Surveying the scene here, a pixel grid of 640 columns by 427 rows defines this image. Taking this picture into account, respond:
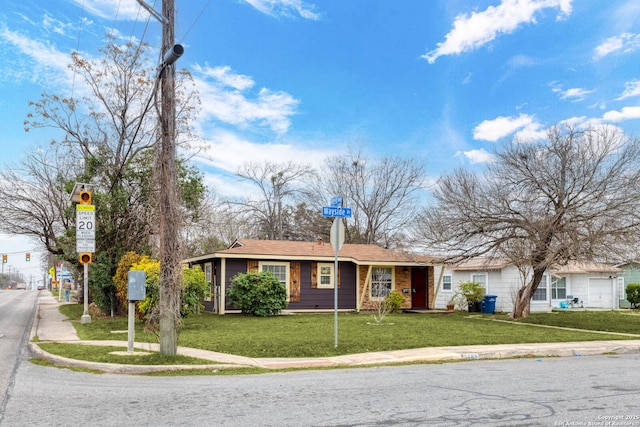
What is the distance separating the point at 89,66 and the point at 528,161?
18.3m

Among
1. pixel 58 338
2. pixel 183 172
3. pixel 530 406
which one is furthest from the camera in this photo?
pixel 183 172

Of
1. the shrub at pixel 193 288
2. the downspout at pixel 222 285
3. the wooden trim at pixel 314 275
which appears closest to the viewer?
the shrub at pixel 193 288

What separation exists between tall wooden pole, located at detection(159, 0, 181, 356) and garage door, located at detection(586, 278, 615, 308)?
95.3ft

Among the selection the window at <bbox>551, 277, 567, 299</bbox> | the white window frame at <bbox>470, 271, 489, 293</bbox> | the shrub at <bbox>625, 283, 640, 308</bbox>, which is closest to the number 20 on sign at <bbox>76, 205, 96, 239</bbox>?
the white window frame at <bbox>470, 271, 489, 293</bbox>

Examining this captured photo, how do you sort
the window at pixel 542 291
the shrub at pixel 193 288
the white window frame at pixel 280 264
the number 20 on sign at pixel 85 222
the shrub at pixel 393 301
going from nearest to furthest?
the number 20 on sign at pixel 85 222 < the shrub at pixel 193 288 < the white window frame at pixel 280 264 < the shrub at pixel 393 301 < the window at pixel 542 291

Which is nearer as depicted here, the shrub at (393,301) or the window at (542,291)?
the shrub at (393,301)

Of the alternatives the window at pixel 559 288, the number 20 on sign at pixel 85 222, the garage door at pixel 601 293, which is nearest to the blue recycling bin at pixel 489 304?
the window at pixel 559 288

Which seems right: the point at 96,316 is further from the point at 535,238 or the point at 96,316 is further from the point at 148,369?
the point at 535,238

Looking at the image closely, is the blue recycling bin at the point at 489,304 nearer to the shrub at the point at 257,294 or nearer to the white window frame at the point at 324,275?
the white window frame at the point at 324,275

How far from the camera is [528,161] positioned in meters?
20.3

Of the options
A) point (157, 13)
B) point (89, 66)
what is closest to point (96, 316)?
point (89, 66)

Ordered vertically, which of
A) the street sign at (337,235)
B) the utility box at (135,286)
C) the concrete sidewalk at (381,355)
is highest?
the street sign at (337,235)

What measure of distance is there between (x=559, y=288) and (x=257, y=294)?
19.0 metres

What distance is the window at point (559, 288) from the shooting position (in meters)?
31.1
